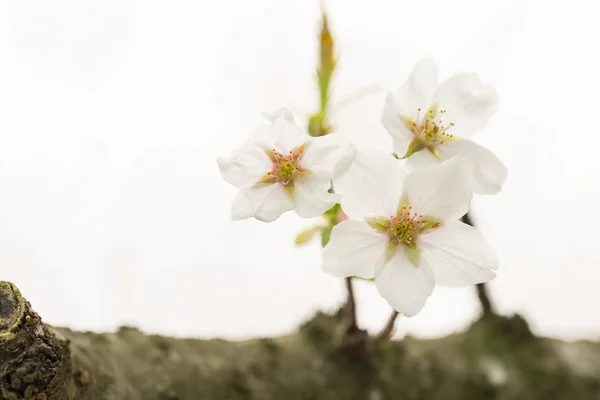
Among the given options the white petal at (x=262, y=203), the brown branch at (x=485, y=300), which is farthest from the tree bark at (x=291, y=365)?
the white petal at (x=262, y=203)

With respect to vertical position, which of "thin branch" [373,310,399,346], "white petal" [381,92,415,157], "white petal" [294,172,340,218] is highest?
"white petal" [381,92,415,157]

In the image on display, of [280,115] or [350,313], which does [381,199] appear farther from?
[350,313]

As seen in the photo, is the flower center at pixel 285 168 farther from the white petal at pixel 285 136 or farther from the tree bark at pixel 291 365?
the tree bark at pixel 291 365

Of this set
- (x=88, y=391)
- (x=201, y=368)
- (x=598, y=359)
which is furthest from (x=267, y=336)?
(x=598, y=359)

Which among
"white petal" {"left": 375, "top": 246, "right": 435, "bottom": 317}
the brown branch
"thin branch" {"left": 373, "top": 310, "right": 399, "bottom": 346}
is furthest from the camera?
the brown branch

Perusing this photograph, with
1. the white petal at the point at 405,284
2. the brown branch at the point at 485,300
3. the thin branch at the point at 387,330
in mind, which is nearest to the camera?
the white petal at the point at 405,284

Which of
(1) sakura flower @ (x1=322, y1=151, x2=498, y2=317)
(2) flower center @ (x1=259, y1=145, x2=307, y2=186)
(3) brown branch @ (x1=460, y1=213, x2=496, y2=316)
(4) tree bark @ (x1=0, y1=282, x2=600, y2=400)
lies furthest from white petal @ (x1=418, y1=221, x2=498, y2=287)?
(3) brown branch @ (x1=460, y1=213, x2=496, y2=316)

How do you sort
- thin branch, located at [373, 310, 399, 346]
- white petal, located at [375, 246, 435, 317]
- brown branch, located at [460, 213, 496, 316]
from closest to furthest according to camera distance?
1. white petal, located at [375, 246, 435, 317]
2. thin branch, located at [373, 310, 399, 346]
3. brown branch, located at [460, 213, 496, 316]

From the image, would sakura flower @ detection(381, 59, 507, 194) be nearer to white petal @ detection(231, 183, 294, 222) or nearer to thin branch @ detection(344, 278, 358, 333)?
white petal @ detection(231, 183, 294, 222)

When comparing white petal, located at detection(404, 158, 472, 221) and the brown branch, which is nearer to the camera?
white petal, located at detection(404, 158, 472, 221)
